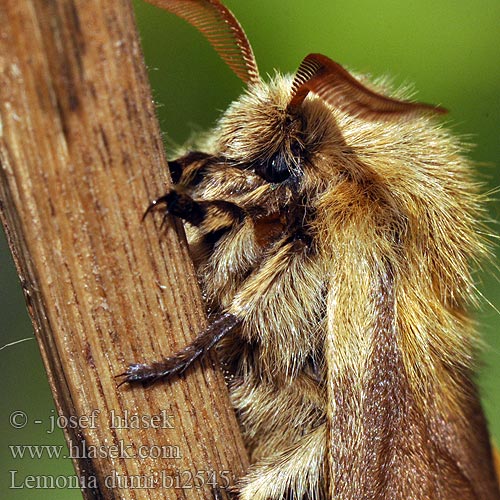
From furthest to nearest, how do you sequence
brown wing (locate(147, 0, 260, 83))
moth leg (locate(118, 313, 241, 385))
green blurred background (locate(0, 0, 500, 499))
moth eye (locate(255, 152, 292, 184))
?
green blurred background (locate(0, 0, 500, 499)) < moth eye (locate(255, 152, 292, 184)) < brown wing (locate(147, 0, 260, 83)) < moth leg (locate(118, 313, 241, 385))

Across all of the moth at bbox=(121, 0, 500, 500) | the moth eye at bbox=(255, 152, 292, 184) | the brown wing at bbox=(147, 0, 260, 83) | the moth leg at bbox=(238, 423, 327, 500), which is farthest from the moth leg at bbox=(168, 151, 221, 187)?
the moth leg at bbox=(238, 423, 327, 500)

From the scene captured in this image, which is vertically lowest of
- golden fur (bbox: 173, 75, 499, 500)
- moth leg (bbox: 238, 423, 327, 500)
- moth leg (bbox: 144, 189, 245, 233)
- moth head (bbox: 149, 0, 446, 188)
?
moth leg (bbox: 238, 423, 327, 500)

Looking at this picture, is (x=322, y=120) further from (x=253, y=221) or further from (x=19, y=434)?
(x=19, y=434)

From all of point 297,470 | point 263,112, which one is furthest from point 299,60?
point 297,470

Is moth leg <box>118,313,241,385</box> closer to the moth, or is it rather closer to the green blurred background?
the moth

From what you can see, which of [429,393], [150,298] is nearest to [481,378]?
[429,393]

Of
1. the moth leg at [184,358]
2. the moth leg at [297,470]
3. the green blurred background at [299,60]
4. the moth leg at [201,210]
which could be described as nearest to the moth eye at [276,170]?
the moth leg at [201,210]

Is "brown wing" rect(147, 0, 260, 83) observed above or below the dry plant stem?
above
